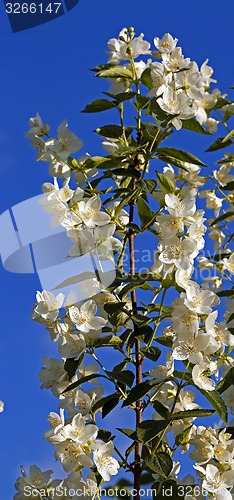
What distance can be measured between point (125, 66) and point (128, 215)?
0.51 m

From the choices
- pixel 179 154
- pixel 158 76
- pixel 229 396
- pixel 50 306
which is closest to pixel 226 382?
pixel 229 396

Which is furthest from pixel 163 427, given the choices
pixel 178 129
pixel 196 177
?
pixel 196 177

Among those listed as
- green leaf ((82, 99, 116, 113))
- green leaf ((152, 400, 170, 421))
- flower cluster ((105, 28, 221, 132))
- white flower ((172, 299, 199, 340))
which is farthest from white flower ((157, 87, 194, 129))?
green leaf ((152, 400, 170, 421))

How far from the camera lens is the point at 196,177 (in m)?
2.55

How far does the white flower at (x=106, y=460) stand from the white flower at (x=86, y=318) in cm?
32

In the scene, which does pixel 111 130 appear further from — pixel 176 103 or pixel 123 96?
pixel 176 103

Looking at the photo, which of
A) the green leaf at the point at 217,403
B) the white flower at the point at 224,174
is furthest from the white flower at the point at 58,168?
the white flower at the point at 224,174

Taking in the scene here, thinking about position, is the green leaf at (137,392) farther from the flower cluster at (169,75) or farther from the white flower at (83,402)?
the flower cluster at (169,75)

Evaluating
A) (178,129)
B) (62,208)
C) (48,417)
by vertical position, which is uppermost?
(178,129)

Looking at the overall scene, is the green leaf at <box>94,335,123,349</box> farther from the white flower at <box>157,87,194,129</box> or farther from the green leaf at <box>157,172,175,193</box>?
the white flower at <box>157,87,194,129</box>

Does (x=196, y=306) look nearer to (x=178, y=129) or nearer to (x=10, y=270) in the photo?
(x=178, y=129)

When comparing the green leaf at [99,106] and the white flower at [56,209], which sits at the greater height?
the green leaf at [99,106]

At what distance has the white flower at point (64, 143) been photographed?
7.16 feet

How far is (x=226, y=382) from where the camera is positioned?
2102 mm
